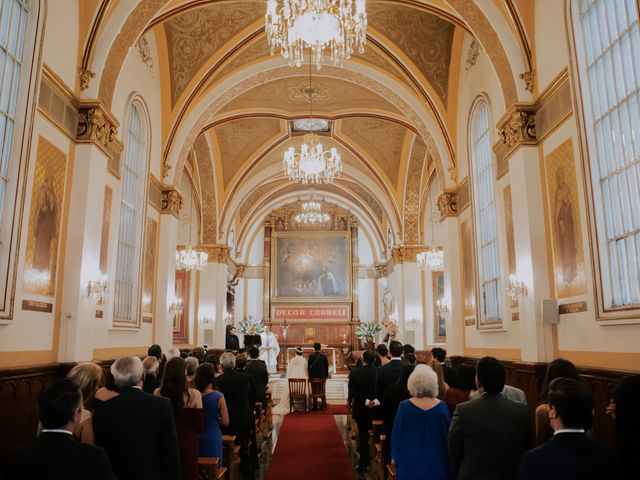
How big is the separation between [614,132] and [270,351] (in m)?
20.9

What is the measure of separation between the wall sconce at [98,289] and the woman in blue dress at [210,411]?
351 cm

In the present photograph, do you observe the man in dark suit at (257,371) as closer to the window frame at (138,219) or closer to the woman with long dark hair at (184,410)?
the window frame at (138,219)

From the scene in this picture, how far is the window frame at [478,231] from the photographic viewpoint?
9.61 metres

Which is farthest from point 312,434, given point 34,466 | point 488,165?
point 34,466

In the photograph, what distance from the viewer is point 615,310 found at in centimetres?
598

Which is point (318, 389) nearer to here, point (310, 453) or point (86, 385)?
point (310, 453)

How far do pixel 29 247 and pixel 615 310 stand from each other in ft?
22.8

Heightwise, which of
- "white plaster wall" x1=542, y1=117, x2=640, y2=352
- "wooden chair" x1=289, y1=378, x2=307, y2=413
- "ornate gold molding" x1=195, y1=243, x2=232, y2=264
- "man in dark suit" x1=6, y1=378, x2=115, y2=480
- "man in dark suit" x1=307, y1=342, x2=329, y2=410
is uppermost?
"ornate gold molding" x1=195, y1=243, x2=232, y2=264

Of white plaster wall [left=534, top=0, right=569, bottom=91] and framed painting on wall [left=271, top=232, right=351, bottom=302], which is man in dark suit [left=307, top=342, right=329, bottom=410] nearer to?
white plaster wall [left=534, top=0, right=569, bottom=91]

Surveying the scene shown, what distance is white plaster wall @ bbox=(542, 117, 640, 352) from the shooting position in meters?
5.81

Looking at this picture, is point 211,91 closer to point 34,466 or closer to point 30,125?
point 30,125

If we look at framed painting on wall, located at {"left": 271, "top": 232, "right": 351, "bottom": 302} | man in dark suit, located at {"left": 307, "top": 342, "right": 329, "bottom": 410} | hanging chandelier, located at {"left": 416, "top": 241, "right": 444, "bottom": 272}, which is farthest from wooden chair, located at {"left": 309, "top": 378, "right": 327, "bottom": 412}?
framed painting on wall, located at {"left": 271, "top": 232, "right": 351, "bottom": 302}

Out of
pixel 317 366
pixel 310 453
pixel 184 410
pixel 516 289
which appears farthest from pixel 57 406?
pixel 317 366

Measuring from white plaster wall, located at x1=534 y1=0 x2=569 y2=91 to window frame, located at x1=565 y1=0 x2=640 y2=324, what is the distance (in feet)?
0.57
